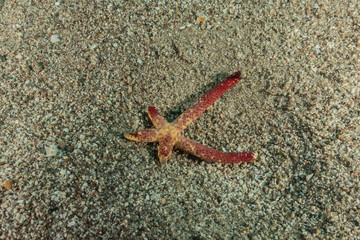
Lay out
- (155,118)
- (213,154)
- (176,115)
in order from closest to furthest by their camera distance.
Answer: (213,154) < (155,118) < (176,115)

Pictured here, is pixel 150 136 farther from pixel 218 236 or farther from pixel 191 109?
pixel 218 236

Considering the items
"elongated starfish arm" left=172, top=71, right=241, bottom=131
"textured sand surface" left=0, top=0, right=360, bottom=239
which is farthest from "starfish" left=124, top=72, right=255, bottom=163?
Result: "textured sand surface" left=0, top=0, right=360, bottom=239

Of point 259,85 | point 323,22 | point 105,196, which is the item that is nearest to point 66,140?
point 105,196

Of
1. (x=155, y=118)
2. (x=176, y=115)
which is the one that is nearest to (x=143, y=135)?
(x=155, y=118)

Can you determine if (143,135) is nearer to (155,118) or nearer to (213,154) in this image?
(155,118)

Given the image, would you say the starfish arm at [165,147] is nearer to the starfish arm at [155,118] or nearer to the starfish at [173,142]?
the starfish at [173,142]

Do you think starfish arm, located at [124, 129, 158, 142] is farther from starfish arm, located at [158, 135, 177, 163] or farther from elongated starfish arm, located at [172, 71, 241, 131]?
elongated starfish arm, located at [172, 71, 241, 131]

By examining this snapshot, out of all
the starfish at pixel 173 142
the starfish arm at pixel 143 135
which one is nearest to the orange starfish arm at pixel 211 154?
the starfish at pixel 173 142
